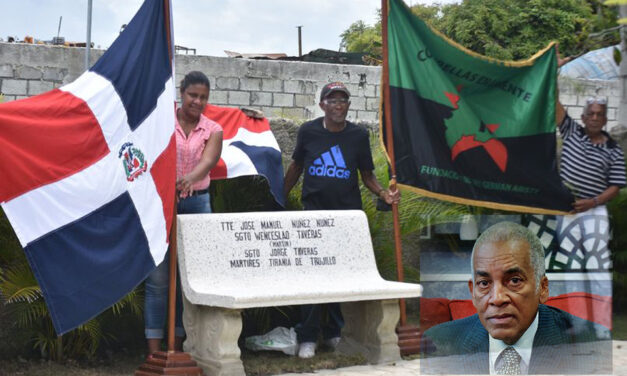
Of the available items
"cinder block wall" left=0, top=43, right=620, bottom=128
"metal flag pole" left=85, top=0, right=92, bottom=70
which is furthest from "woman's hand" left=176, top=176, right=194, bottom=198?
"metal flag pole" left=85, top=0, right=92, bottom=70

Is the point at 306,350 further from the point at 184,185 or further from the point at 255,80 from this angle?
the point at 255,80

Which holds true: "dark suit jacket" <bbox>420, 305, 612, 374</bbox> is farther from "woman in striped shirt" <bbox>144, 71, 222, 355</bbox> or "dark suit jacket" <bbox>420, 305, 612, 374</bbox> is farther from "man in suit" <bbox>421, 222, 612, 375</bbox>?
"woman in striped shirt" <bbox>144, 71, 222, 355</bbox>

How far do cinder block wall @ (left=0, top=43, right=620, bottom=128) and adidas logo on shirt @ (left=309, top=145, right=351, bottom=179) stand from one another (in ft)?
26.9

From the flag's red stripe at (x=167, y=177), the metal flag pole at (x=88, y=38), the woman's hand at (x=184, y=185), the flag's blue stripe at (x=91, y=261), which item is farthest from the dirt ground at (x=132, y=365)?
the metal flag pole at (x=88, y=38)

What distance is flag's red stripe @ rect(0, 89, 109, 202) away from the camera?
4992mm

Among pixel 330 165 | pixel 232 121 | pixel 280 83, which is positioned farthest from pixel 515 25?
pixel 330 165

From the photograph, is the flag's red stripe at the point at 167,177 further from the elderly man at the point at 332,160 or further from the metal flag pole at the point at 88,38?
the metal flag pole at the point at 88,38

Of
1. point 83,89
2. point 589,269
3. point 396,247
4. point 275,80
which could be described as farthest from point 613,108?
point 589,269

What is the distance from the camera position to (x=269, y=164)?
669 centimetres

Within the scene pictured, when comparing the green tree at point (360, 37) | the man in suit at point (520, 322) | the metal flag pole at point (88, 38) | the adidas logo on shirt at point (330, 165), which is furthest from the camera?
the green tree at point (360, 37)

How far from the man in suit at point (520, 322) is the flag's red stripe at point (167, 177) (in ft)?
13.9

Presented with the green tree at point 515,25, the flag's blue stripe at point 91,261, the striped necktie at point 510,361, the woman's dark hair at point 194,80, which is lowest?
the flag's blue stripe at point 91,261

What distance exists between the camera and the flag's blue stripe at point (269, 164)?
662 cm

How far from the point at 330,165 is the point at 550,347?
16.5 ft
